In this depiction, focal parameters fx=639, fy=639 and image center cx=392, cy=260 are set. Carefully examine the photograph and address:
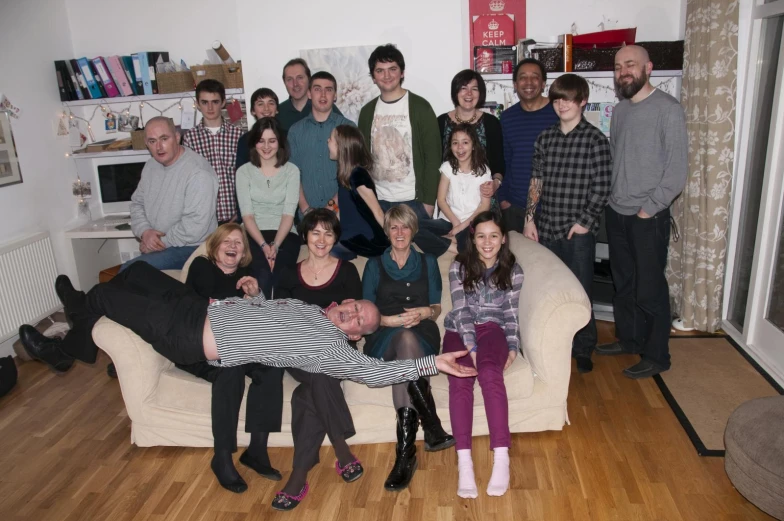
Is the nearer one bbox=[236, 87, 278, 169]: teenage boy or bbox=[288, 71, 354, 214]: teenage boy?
bbox=[288, 71, 354, 214]: teenage boy

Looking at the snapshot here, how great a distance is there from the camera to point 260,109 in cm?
419

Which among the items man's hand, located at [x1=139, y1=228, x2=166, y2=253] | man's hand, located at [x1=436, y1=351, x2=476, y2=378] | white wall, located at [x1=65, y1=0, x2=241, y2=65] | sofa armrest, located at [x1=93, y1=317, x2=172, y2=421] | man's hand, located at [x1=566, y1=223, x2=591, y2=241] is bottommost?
sofa armrest, located at [x1=93, y1=317, x2=172, y2=421]

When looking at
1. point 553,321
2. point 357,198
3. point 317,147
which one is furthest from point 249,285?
point 553,321

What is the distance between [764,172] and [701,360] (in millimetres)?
1183

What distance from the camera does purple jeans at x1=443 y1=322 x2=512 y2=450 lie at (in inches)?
111

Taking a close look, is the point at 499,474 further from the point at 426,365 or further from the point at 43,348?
the point at 43,348

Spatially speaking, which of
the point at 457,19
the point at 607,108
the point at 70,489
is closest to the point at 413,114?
the point at 457,19

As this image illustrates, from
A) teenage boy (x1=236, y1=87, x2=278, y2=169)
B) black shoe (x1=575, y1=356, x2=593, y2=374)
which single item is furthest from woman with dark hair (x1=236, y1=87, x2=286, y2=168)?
black shoe (x1=575, y1=356, x2=593, y2=374)

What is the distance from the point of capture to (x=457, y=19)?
4379 millimetres

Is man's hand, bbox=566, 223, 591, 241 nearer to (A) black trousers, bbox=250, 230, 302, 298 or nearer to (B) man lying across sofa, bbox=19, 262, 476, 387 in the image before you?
(B) man lying across sofa, bbox=19, 262, 476, 387

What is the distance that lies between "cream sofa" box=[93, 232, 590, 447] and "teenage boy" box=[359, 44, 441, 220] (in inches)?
40.3

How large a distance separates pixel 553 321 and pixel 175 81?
351cm

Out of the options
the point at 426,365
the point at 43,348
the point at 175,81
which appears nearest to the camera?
the point at 426,365

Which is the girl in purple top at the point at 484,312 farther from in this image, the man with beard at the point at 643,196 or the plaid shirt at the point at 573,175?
the man with beard at the point at 643,196
